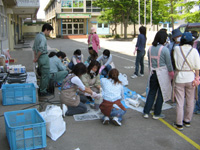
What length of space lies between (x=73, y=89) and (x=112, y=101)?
0.91m

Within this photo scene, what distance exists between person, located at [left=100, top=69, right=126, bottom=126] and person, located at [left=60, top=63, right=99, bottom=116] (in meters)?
0.40

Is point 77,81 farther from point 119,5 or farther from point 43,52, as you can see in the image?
point 119,5

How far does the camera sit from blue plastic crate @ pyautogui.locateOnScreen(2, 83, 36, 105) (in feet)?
17.3

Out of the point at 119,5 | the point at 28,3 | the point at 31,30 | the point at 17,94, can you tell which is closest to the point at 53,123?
the point at 17,94

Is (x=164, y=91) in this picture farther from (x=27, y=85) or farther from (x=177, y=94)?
(x=27, y=85)

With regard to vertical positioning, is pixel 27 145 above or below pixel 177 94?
below

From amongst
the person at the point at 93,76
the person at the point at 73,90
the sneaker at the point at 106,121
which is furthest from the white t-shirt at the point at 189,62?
the person at the point at 93,76

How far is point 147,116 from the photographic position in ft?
17.0

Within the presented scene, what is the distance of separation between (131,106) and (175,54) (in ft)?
6.38

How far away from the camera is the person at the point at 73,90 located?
4991 mm

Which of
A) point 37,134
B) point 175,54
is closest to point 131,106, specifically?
point 175,54

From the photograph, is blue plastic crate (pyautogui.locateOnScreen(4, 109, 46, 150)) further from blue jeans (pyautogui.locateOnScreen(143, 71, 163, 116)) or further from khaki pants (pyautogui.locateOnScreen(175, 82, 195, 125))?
khaki pants (pyautogui.locateOnScreen(175, 82, 195, 125))

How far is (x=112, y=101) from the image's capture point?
4.79 m

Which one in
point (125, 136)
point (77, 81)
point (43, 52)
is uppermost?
point (43, 52)
